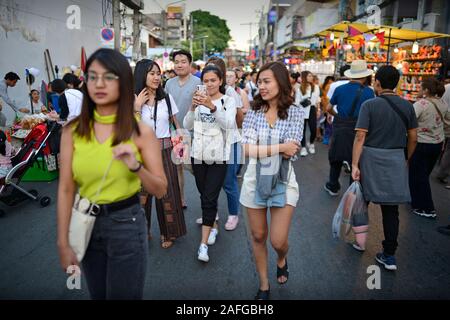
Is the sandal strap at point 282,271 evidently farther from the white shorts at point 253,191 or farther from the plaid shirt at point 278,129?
the plaid shirt at point 278,129

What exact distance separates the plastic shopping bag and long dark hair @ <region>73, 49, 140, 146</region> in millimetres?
2621

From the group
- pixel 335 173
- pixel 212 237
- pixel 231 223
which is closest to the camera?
pixel 212 237

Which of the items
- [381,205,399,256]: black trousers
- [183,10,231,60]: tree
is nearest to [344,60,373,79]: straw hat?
[381,205,399,256]: black trousers

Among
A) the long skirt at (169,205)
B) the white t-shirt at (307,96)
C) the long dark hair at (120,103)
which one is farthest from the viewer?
the white t-shirt at (307,96)

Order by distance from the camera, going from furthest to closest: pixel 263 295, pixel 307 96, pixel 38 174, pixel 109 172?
1. pixel 307 96
2. pixel 38 174
3. pixel 263 295
4. pixel 109 172

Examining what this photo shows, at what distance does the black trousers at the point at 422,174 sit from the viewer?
510 centimetres

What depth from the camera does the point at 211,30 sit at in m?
85.3

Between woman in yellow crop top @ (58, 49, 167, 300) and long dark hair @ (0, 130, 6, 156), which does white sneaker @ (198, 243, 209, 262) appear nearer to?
woman in yellow crop top @ (58, 49, 167, 300)

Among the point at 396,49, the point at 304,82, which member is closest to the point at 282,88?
the point at 304,82

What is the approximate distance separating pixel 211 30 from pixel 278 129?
88.3 metres

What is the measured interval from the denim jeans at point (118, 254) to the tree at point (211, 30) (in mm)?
78050

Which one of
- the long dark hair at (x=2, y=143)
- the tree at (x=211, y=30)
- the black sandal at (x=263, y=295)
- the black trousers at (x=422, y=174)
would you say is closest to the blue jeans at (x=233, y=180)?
the black sandal at (x=263, y=295)

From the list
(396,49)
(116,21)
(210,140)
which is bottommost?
(210,140)

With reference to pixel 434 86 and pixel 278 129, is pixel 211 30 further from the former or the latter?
pixel 278 129
